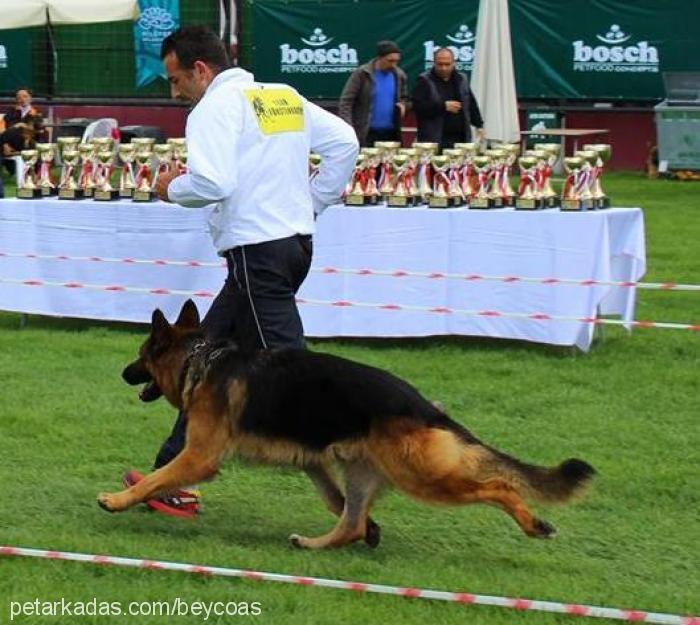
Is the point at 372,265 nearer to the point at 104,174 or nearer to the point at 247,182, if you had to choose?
the point at 104,174

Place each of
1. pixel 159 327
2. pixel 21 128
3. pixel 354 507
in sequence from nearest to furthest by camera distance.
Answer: pixel 354 507 → pixel 159 327 → pixel 21 128

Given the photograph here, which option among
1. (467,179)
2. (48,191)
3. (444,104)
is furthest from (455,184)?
(444,104)

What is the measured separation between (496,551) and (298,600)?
1.01 meters

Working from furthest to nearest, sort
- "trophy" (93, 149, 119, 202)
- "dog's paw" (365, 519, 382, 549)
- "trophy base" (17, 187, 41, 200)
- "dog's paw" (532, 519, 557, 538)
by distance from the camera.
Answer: "trophy base" (17, 187, 41, 200), "trophy" (93, 149, 119, 202), "dog's paw" (365, 519, 382, 549), "dog's paw" (532, 519, 557, 538)

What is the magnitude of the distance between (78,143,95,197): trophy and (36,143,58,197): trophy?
0.88 feet

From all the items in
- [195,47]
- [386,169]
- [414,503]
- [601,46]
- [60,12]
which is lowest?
[414,503]

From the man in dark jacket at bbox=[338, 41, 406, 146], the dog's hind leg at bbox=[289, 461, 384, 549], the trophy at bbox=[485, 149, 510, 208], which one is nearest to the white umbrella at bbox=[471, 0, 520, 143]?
the man in dark jacket at bbox=[338, 41, 406, 146]

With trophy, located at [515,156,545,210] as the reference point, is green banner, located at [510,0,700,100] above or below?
above

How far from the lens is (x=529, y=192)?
925cm

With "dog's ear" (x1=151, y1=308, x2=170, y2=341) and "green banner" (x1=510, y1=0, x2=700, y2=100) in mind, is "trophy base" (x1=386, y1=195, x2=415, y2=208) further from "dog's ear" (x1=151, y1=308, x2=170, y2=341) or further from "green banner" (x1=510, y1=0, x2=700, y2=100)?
"green banner" (x1=510, y1=0, x2=700, y2=100)

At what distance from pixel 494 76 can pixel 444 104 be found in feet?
6.63

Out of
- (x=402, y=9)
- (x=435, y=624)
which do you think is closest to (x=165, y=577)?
(x=435, y=624)

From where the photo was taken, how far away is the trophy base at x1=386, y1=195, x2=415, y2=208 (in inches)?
371

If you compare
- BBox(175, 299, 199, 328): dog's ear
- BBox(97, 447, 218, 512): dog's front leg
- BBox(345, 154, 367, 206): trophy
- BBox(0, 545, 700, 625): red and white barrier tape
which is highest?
BBox(345, 154, 367, 206): trophy
